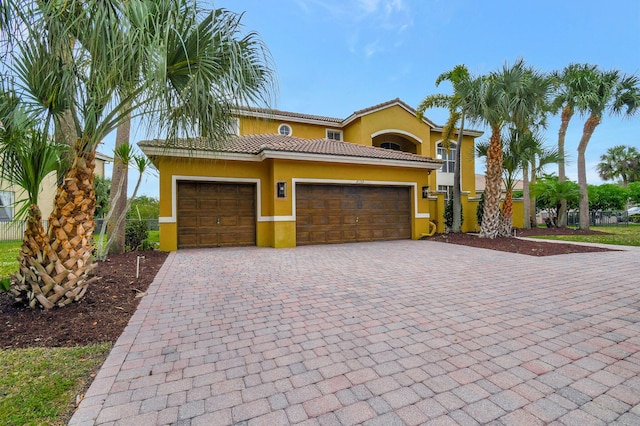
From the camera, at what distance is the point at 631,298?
4832 mm

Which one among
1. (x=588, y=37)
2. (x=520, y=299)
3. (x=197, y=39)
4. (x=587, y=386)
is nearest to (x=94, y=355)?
(x=197, y=39)

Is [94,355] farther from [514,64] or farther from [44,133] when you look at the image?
[514,64]

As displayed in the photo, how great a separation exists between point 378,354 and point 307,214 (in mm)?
9059

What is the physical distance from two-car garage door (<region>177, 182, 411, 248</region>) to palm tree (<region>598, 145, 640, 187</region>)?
135 ft

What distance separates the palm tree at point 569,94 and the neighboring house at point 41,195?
21435 mm

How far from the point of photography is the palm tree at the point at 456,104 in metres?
12.0

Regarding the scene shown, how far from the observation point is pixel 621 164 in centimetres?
3697

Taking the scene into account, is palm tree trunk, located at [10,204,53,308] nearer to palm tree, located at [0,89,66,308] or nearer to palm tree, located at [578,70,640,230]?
palm tree, located at [0,89,66,308]

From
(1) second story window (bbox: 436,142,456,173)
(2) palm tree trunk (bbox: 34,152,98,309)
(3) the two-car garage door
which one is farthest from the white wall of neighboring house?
(1) second story window (bbox: 436,142,456,173)

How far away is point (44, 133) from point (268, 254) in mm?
6583

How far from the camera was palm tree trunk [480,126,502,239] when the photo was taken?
1228cm

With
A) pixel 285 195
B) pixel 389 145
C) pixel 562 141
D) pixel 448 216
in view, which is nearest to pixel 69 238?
pixel 285 195

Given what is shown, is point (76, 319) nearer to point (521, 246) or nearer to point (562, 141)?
point (521, 246)

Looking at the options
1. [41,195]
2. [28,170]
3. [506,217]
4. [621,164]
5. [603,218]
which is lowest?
[603,218]
